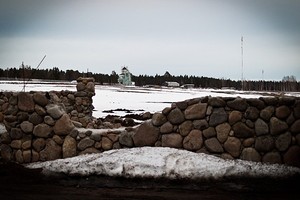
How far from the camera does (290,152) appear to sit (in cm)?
699

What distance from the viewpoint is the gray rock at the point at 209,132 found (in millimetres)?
7379

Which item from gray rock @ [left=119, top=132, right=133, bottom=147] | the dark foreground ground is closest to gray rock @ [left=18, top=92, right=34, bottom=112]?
the dark foreground ground

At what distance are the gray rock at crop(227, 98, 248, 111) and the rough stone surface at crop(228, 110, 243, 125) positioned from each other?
0.10 m

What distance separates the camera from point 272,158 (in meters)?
7.04

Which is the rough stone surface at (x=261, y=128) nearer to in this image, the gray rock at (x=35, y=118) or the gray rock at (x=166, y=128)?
the gray rock at (x=166, y=128)

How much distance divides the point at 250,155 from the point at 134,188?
2760 mm

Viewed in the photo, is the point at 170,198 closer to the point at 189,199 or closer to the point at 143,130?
the point at 189,199

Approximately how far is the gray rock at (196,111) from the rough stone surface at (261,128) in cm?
118

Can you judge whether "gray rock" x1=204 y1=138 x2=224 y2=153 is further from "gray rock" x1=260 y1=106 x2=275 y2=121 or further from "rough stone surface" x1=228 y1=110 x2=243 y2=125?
"gray rock" x1=260 y1=106 x2=275 y2=121

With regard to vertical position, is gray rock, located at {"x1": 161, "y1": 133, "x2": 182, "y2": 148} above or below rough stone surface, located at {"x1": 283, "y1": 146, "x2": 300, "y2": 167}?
above

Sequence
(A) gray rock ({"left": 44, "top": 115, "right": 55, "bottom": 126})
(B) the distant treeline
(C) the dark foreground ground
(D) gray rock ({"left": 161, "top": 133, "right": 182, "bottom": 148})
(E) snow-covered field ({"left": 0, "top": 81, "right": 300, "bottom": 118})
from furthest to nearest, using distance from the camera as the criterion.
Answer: (B) the distant treeline < (E) snow-covered field ({"left": 0, "top": 81, "right": 300, "bottom": 118}) < (A) gray rock ({"left": 44, "top": 115, "right": 55, "bottom": 126}) < (D) gray rock ({"left": 161, "top": 133, "right": 182, "bottom": 148}) < (C) the dark foreground ground

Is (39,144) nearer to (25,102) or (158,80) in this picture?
(25,102)

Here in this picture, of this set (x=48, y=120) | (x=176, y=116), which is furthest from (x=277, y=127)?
(x=48, y=120)

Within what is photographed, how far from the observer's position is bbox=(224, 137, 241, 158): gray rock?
7198 mm
